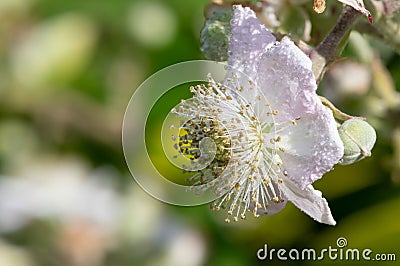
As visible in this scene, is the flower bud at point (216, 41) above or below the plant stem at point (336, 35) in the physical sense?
below

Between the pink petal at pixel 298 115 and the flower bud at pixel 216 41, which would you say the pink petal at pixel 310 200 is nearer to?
the pink petal at pixel 298 115

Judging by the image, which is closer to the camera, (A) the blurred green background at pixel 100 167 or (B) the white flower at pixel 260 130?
(B) the white flower at pixel 260 130

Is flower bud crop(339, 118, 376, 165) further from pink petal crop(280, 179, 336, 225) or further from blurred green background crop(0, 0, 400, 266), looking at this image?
blurred green background crop(0, 0, 400, 266)

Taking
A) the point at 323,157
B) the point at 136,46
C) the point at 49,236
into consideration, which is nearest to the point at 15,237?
the point at 49,236

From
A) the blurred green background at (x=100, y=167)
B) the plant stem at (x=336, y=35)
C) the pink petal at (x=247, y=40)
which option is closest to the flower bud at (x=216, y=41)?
the pink petal at (x=247, y=40)

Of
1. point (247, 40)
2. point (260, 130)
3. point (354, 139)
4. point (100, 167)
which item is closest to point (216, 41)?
point (247, 40)

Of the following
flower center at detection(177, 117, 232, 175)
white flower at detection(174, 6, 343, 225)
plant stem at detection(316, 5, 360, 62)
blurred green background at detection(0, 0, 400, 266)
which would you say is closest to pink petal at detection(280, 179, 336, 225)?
white flower at detection(174, 6, 343, 225)

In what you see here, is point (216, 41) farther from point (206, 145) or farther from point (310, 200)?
point (310, 200)
